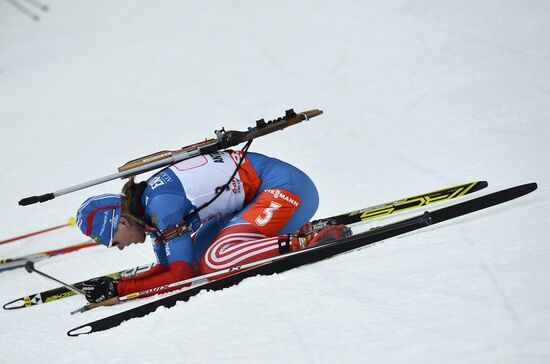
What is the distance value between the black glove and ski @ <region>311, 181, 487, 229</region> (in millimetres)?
1276

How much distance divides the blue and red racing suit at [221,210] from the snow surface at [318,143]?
0.32m

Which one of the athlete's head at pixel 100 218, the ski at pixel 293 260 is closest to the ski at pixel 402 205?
the ski at pixel 293 260

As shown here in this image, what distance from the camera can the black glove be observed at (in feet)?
13.6

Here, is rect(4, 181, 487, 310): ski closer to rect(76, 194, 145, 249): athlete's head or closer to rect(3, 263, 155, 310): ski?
rect(3, 263, 155, 310): ski

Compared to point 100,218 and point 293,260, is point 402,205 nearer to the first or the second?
point 293,260

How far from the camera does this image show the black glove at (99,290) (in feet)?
13.6

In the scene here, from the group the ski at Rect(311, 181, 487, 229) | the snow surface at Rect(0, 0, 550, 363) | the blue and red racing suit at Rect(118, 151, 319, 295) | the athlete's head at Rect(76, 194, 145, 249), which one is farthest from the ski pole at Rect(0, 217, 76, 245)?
the ski at Rect(311, 181, 487, 229)

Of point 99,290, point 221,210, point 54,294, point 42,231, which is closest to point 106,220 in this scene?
point 99,290

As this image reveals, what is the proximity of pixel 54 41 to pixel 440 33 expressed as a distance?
677cm

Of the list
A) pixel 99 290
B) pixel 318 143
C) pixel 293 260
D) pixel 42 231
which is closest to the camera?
pixel 293 260

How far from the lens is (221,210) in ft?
13.9

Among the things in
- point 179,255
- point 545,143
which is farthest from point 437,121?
point 179,255

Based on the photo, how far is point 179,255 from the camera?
13.1ft

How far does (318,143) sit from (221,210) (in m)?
2.53
